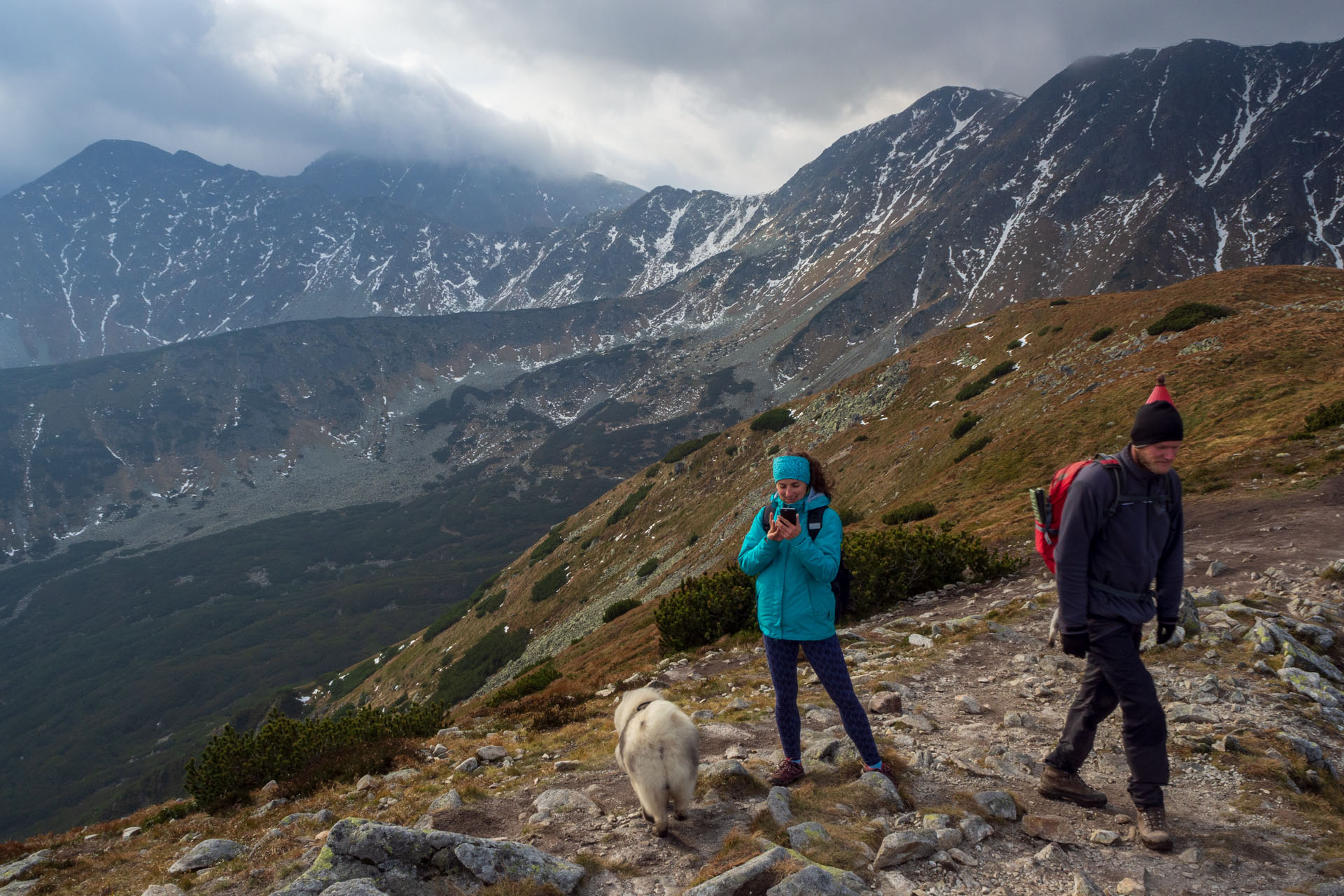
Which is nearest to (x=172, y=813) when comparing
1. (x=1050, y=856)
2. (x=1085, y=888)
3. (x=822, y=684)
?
(x=822, y=684)

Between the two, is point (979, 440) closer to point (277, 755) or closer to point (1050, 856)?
point (1050, 856)

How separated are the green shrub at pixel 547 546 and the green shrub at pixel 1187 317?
54.5m

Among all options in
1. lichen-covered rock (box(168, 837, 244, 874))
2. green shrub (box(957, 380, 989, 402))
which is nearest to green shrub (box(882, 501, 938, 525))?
green shrub (box(957, 380, 989, 402))

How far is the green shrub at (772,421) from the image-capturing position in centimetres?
5462

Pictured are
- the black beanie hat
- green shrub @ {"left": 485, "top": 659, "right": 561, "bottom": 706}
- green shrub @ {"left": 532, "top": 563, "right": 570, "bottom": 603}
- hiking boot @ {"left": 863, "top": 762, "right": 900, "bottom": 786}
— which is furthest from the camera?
green shrub @ {"left": 532, "top": 563, "right": 570, "bottom": 603}

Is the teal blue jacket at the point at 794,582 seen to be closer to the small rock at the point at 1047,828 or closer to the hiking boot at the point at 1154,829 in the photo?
the small rock at the point at 1047,828

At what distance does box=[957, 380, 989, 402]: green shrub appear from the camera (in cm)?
3869

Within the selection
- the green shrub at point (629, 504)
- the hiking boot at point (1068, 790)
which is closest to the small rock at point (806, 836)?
the hiking boot at point (1068, 790)

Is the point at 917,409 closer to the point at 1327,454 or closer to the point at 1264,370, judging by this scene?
the point at 1264,370

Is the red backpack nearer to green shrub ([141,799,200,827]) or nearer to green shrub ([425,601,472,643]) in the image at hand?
green shrub ([141,799,200,827])

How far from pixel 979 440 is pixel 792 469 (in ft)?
95.9

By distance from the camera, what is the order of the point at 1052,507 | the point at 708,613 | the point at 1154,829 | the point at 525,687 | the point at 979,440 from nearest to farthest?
the point at 1154,829
the point at 1052,507
the point at 708,613
the point at 525,687
the point at 979,440

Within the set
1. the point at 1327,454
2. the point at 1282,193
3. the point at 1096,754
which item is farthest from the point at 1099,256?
the point at 1096,754

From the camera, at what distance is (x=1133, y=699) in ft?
17.2
